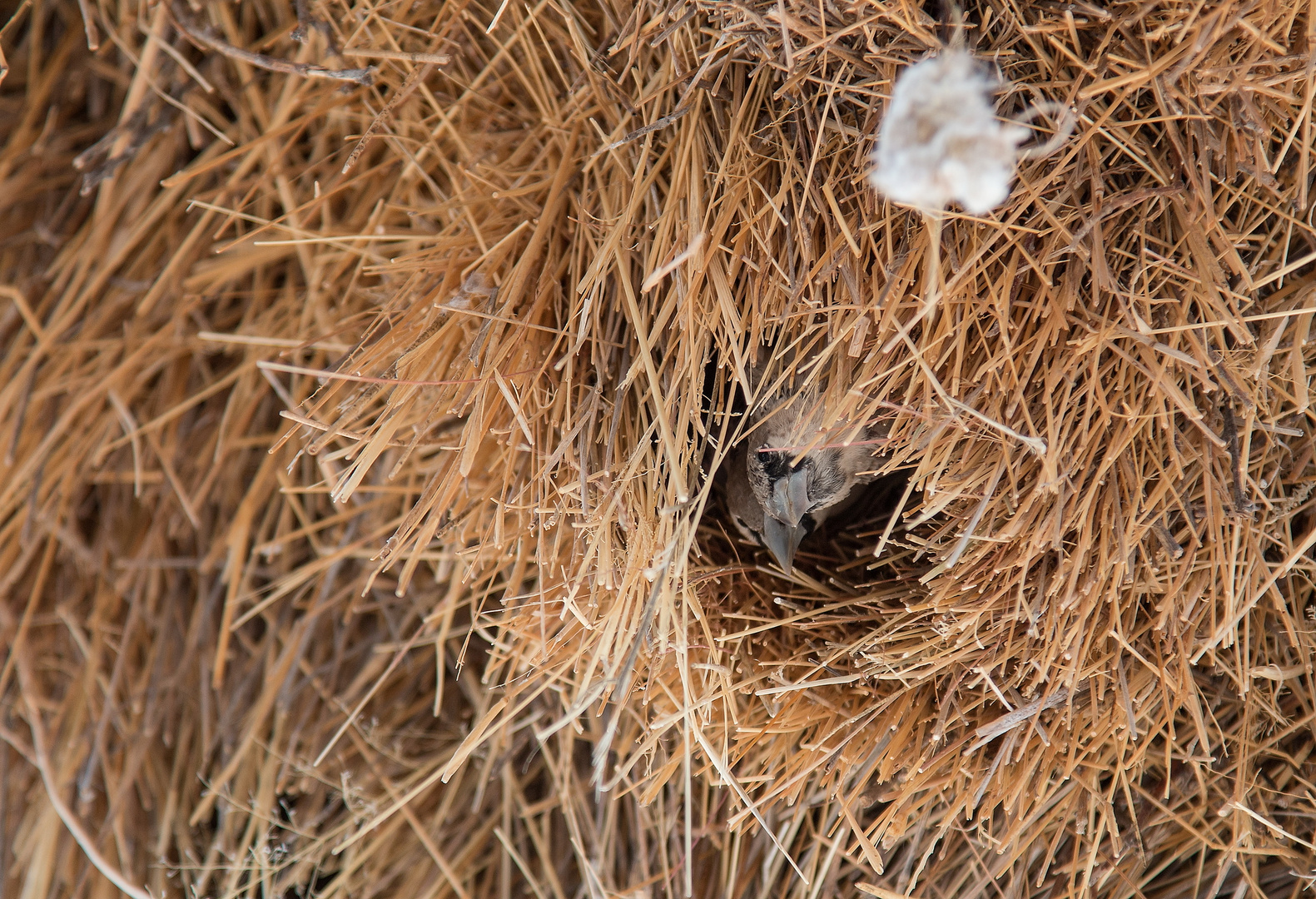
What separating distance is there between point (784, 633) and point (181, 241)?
1.13m

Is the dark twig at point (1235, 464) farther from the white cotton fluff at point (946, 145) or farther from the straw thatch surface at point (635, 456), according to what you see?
the white cotton fluff at point (946, 145)

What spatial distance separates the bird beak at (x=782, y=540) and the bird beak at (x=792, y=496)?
0.01m

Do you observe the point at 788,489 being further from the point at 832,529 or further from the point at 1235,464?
the point at 1235,464

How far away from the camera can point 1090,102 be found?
3.22 feet

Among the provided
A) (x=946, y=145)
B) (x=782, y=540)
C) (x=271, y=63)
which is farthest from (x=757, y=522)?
(x=271, y=63)

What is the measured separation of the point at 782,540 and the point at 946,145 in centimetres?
69

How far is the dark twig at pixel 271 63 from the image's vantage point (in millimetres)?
1163

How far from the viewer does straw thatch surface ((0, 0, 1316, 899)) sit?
103cm

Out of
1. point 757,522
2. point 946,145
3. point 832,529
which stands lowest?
point 832,529

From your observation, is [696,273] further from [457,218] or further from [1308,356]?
[1308,356]

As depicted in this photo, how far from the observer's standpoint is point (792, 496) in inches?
49.9

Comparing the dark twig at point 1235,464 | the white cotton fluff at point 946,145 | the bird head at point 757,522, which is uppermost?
the white cotton fluff at point 946,145

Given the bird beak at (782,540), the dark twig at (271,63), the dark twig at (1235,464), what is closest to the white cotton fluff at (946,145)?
the dark twig at (1235,464)

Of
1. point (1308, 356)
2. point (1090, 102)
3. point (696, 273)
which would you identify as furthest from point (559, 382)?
point (1308, 356)
